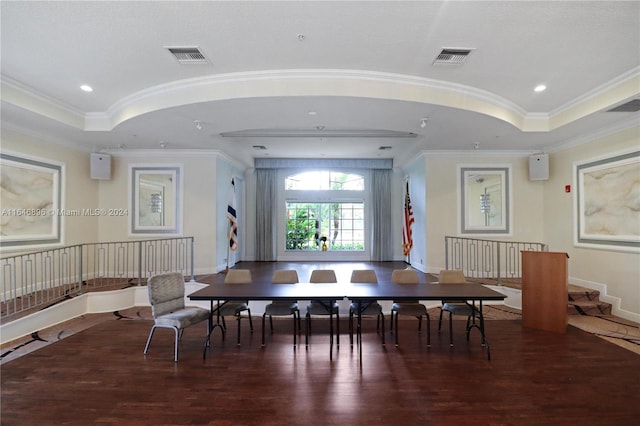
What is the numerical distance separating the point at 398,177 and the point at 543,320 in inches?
246

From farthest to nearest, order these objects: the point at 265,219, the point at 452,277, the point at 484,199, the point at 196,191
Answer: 1. the point at 265,219
2. the point at 484,199
3. the point at 196,191
4. the point at 452,277

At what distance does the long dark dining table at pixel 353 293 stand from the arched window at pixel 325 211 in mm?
6002

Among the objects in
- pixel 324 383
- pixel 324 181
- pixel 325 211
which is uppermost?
pixel 324 181

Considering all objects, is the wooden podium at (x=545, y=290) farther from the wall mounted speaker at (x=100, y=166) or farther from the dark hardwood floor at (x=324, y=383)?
the wall mounted speaker at (x=100, y=166)

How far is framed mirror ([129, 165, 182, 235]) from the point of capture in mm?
7254

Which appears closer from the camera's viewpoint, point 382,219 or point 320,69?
point 320,69

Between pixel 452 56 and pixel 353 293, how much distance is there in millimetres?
3051

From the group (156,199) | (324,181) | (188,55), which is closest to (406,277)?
(188,55)

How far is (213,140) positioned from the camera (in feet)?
21.4

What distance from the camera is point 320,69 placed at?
4.02 meters

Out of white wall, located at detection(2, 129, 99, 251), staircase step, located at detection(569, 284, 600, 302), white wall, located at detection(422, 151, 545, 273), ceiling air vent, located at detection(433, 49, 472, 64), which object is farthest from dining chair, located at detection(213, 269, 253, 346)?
staircase step, located at detection(569, 284, 600, 302)

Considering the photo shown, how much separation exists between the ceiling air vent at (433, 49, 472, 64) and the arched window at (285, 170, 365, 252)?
6576 millimetres

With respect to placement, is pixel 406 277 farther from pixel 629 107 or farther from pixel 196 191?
pixel 196 191

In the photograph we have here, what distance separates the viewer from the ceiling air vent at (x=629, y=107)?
4.20 meters
